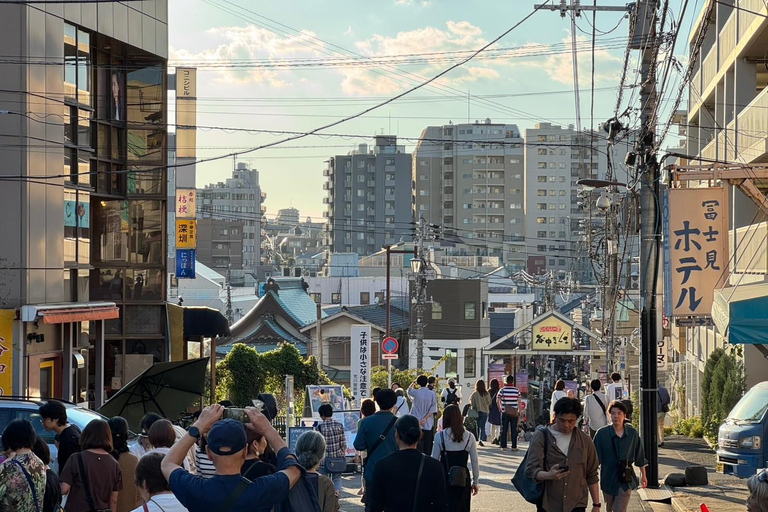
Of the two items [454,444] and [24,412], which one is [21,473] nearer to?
[24,412]

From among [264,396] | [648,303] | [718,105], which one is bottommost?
[264,396]

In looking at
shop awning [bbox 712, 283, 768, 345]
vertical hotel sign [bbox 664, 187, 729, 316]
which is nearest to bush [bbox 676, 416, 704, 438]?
vertical hotel sign [bbox 664, 187, 729, 316]

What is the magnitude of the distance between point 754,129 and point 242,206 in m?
117

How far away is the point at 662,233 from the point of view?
55.3ft

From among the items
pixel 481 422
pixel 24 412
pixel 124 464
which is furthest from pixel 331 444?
pixel 481 422

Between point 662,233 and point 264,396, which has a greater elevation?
point 662,233

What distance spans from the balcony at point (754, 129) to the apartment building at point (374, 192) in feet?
301

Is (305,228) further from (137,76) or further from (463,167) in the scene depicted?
(137,76)

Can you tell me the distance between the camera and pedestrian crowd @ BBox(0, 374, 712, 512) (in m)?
5.38

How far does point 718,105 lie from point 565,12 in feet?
23.0

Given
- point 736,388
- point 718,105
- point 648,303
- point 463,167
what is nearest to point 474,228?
point 463,167

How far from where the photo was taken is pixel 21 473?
23.8ft

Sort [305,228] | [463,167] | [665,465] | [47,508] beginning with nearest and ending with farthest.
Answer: [47,508] < [665,465] < [463,167] < [305,228]

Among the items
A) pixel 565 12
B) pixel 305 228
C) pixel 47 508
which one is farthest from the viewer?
pixel 305 228
